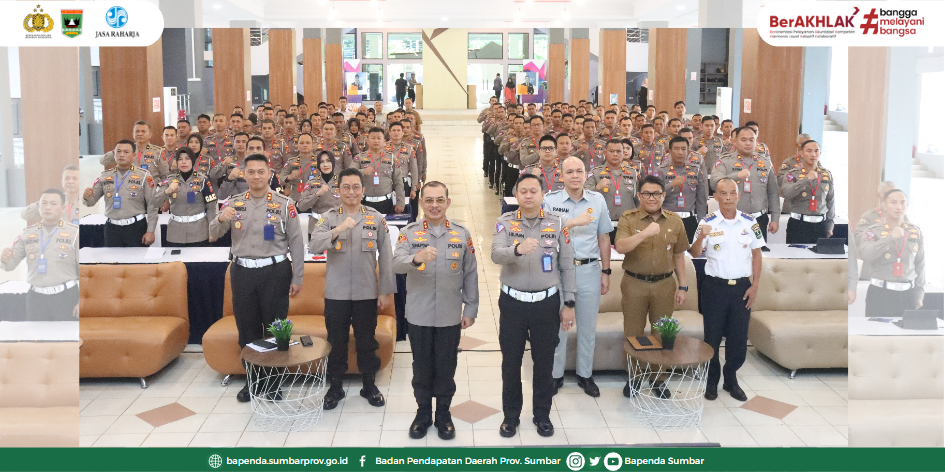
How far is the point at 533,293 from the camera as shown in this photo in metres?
4.57

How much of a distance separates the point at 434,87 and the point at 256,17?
605 inches

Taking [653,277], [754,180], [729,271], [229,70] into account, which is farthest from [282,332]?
[229,70]

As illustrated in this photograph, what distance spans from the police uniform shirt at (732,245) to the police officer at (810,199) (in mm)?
2766

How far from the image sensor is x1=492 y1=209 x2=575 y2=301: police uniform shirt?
14.9 ft

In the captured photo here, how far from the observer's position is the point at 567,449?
157 inches

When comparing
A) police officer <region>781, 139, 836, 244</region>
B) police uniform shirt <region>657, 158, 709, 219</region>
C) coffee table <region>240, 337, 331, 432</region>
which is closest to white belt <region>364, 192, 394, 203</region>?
police uniform shirt <region>657, 158, 709, 219</region>

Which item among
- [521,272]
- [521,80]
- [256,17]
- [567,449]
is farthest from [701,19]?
[521,80]

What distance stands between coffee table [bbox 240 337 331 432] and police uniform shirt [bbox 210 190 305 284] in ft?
1.98

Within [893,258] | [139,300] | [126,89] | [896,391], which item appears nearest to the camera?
[893,258]

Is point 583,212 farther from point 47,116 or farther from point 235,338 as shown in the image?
point 47,116

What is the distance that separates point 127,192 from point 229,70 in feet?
41.6

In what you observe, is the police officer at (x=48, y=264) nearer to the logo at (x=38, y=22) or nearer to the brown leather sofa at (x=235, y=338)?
the logo at (x=38, y=22)

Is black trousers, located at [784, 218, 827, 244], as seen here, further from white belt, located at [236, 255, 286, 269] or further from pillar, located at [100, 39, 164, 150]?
pillar, located at [100, 39, 164, 150]

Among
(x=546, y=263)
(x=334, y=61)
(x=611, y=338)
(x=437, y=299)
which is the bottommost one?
(x=611, y=338)
